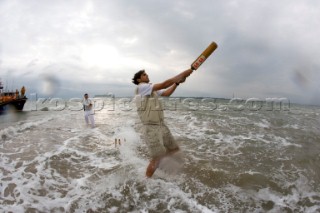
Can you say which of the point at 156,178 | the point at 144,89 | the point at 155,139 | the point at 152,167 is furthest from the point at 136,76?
the point at 156,178

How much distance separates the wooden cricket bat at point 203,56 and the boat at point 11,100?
2794 centimetres

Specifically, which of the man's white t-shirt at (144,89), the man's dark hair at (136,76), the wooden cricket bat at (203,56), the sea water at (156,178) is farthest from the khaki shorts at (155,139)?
the wooden cricket bat at (203,56)

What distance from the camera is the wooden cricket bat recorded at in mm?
3871

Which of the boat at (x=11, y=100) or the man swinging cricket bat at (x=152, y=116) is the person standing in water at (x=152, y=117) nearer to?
the man swinging cricket bat at (x=152, y=116)

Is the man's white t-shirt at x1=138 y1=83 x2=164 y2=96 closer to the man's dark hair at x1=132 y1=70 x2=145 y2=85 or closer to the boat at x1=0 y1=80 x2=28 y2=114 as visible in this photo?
the man's dark hair at x1=132 y1=70 x2=145 y2=85

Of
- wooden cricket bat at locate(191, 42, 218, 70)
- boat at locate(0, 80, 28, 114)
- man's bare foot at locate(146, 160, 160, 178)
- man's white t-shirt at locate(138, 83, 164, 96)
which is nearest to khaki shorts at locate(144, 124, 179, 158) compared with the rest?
man's bare foot at locate(146, 160, 160, 178)

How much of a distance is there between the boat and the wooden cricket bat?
27.9 meters

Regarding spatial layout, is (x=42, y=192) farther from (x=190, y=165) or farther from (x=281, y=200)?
(x=281, y=200)

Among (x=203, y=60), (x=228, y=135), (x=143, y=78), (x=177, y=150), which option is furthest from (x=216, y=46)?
(x=228, y=135)

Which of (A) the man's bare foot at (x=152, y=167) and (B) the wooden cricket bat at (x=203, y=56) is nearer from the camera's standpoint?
(B) the wooden cricket bat at (x=203, y=56)

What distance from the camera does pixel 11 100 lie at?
28016mm

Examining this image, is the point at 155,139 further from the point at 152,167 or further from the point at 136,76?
the point at 136,76

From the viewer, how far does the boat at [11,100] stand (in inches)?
1031

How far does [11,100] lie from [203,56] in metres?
30.8
